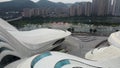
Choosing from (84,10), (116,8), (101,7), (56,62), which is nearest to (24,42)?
(56,62)

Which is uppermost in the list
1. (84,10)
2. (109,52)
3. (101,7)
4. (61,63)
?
(61,63)

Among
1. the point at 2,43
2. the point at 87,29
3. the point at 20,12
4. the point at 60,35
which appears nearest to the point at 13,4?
the point at 20,12

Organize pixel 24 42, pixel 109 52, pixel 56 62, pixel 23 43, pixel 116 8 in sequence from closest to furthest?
pixel 56 62 < pixel 109 52 < pixel 23 43 < pixel 24 42 < pixel 116 8

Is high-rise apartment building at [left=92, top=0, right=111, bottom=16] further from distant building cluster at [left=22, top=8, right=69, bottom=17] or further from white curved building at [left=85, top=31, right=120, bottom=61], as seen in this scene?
white curved building at [left=85, top=31, right=120, bottom=61]

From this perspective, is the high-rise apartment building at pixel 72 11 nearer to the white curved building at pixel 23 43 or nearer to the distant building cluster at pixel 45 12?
the distant building cluster at pixel 45 12

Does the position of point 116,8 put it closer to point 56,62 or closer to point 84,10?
point 84,10
